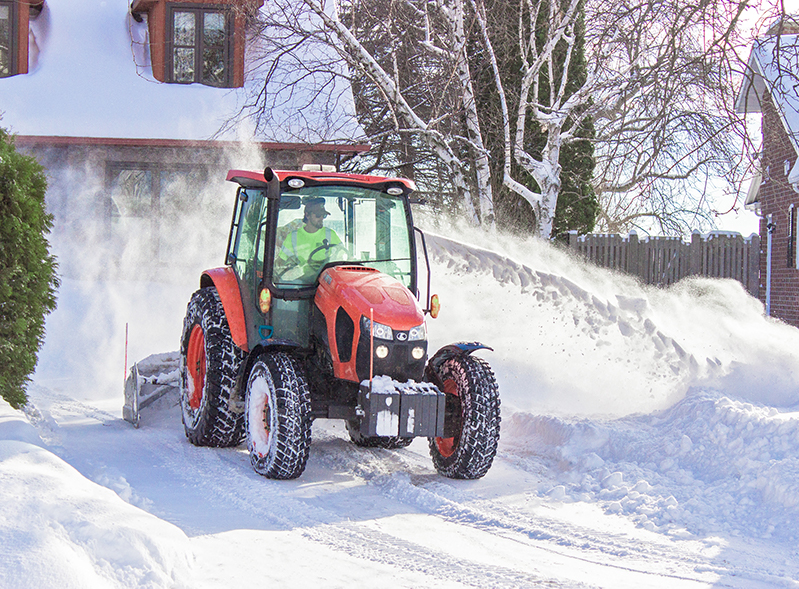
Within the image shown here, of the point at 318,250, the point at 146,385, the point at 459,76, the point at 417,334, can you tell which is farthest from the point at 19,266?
the point at 459,76

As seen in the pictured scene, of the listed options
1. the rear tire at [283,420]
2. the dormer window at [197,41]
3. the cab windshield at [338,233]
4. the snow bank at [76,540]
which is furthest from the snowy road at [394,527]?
the dormer window at [197,41]

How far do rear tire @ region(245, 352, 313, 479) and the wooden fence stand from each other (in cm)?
1069

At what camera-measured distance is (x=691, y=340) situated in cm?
961

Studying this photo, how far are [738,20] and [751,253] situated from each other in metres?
10.5

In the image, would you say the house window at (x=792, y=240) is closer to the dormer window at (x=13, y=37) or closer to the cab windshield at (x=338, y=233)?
the cab windshield at (x=338, y=233)

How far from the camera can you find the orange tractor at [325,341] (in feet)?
18.5

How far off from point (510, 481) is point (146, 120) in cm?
1273

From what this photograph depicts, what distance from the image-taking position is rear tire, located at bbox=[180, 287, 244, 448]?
6.64m

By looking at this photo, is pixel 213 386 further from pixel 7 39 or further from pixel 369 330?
pixel 7 39

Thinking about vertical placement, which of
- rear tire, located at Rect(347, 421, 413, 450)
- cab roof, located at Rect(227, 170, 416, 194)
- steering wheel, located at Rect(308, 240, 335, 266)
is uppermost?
cab roof, located at Rect(227, 170, 416, 194)

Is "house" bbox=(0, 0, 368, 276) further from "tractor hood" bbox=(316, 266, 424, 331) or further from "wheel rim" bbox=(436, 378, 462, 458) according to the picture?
"wheel rim" bbox=(436, 378, 462, 458)

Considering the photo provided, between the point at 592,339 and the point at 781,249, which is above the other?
the point at 781,249

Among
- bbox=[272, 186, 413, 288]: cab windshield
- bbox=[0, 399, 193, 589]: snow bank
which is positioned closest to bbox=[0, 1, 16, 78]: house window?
bbox=[272, 186, 413, 288]: cab windshield

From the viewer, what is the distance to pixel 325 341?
602 cm
